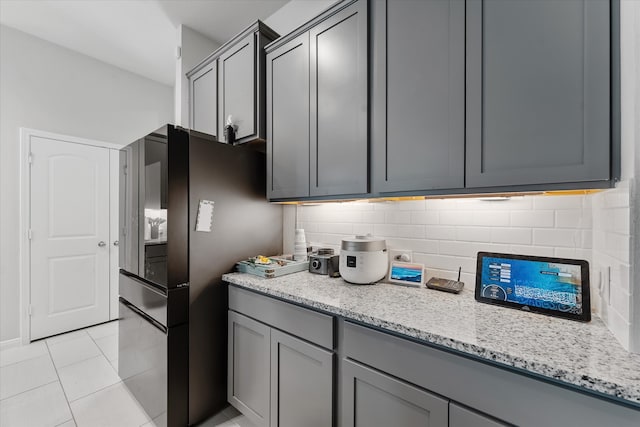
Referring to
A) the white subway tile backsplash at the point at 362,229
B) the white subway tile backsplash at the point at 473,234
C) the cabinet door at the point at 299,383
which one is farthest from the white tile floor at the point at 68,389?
the white subway tile backsplash at the point at 473,234

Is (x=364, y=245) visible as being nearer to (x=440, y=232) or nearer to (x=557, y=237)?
(x=440, y=232)

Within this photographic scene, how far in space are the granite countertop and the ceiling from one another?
2.61 m

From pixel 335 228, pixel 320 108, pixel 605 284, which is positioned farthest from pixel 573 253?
pixel 320 108

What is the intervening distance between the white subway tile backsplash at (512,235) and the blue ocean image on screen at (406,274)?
0.42 metres

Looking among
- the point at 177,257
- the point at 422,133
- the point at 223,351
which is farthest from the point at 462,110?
the point at 223,351

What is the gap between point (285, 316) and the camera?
1.44 metres

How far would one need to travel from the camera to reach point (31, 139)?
2.84 meters

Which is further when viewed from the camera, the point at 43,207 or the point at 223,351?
the point at 43,207

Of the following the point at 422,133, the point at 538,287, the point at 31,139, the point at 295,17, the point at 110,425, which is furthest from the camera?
the point at 31,139

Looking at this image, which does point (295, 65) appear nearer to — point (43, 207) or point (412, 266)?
point (412, 266)

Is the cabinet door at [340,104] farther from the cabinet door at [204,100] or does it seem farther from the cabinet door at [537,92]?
the cabinet door at [204,100]

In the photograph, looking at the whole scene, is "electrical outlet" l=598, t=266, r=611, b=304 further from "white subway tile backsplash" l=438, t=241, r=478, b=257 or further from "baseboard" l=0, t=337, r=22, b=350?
"baseboard" l=0, t=337, r=22, b=350

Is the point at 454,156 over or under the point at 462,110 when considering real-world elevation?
under

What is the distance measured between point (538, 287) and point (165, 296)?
6.29 ft
